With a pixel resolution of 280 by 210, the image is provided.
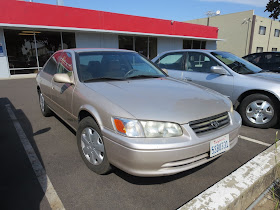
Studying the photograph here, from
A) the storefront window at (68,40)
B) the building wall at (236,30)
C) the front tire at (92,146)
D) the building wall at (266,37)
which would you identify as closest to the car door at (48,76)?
the front tire at (92,146)

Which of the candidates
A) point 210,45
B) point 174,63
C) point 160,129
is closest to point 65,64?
point 160,129

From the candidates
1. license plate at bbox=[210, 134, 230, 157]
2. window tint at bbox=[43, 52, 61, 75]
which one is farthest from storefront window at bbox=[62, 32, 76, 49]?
license plate at bbox=[210, 134, 230, 157]

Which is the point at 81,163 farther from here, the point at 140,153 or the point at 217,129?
the point at 217,129

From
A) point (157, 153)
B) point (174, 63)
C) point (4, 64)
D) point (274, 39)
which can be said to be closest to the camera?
point (157, 153)

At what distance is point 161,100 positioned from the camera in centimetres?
224

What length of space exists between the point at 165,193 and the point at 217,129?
889 mm

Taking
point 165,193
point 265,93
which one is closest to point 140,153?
point 165,193

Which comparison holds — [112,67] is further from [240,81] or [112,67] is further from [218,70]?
[240,81]

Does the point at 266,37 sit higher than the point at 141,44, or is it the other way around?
the point at 266,37

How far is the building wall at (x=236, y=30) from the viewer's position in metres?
28.2

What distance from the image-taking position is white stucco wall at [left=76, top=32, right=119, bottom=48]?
13609 mm

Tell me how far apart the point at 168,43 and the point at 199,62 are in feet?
47.7

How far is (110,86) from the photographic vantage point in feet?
8.52

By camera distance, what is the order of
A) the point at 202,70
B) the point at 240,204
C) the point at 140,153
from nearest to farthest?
the point at 140,153 < the point at 240,204 < the point at 202,70
